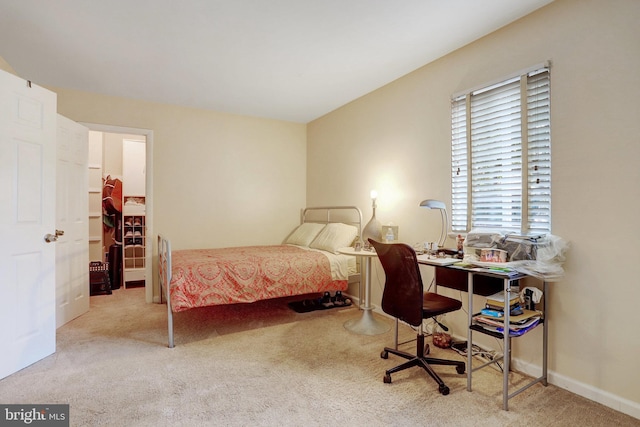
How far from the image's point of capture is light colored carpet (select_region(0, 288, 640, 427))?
5.76 feet

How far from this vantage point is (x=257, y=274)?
2988 millimetres

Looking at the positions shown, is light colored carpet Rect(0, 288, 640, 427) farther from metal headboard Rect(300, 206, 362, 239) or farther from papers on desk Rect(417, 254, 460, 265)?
metal headboard Rect(300, 206, 362, 239)

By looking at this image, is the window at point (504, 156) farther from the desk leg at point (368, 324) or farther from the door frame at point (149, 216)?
the door frame at point (149, 216)

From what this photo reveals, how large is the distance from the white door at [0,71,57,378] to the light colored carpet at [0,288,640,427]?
208 millimetres

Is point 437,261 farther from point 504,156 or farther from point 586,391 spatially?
point 586,391

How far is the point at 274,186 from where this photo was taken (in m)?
4.80

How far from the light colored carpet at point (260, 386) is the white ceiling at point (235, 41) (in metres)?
2.52

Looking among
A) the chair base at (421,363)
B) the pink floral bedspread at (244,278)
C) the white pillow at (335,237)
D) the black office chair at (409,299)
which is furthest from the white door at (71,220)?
the chair base at (421,363)

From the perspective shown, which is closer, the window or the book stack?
the book stack

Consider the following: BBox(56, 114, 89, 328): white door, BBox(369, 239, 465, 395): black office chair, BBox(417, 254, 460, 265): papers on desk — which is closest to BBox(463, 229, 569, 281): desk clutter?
BBox(417, 254, 460, 265): papers on desk

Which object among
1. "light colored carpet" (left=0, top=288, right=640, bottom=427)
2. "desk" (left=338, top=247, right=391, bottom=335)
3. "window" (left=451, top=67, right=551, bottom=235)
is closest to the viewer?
"light colored carpet" (left=0, top=288, right=640, bottom=427)

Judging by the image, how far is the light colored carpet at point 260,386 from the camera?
175cm

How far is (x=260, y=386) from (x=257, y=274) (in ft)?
3.56

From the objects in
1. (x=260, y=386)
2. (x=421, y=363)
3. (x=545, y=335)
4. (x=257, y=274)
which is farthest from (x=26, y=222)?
(x=545, y=335)
